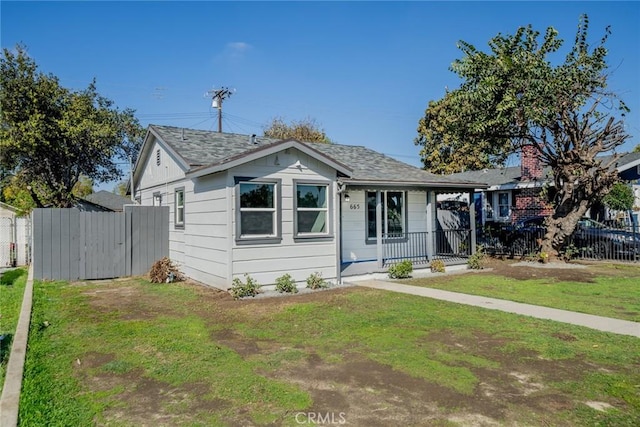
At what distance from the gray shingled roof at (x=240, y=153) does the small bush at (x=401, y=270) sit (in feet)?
8.11

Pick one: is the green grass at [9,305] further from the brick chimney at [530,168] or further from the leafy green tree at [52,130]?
the brick chimney at [530,168]

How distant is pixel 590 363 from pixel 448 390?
2.00 metres

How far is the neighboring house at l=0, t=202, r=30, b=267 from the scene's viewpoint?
15.1m

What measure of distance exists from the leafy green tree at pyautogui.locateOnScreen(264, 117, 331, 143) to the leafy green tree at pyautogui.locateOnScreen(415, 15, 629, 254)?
21903 mm

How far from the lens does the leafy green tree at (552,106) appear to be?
14.1m

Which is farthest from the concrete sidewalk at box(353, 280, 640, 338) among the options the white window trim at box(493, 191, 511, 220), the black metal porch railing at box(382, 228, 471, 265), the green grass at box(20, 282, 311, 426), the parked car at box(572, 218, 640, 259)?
the white window trim at box(493, 191, 511, 220)

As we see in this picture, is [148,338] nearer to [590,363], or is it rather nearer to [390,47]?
[590,363]

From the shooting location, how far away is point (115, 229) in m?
12.7

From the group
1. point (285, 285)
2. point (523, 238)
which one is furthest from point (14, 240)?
point (523, 238)

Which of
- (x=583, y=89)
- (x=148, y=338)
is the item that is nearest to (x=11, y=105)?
(x=148, y=338)

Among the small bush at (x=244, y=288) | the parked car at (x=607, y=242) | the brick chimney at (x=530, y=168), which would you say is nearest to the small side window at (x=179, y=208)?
the small bush at (x=244, y=288)

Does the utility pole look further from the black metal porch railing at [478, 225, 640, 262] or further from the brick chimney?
the black metal porch railing at [478, 225, 640, 262]

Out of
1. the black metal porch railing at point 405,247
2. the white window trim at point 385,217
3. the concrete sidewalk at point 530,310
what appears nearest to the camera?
the concrete sidewalk at point 530,310

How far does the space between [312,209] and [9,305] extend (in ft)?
22.1
